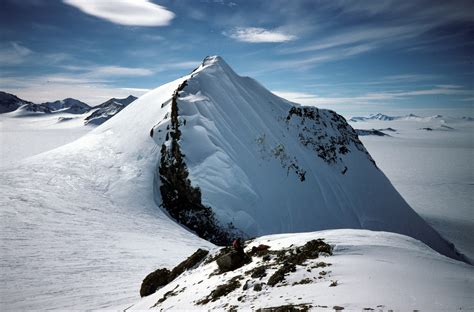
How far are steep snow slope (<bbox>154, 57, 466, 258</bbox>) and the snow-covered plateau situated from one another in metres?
0.22

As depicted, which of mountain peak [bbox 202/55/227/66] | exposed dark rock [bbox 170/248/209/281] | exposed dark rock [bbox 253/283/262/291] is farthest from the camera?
mountain peak [bbox 202/55/227/66]

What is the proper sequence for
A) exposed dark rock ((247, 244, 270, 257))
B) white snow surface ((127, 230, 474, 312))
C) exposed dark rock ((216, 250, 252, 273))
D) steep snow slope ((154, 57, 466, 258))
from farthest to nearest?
steep snow slope ((154, 57, 466, 258)) < exposed dark rock ((247, 244, 270, 257)) < exposed dark rock ((216, 250, 252, 273)) < white snow surface ((127, 230, 474, 312))

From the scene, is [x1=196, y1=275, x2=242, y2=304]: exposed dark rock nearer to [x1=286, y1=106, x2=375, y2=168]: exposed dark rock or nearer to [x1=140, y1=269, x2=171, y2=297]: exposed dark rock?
[x1=140, y1=269, x2=171, y2=297]: exposed dark rock

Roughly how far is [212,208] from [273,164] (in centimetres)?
1482

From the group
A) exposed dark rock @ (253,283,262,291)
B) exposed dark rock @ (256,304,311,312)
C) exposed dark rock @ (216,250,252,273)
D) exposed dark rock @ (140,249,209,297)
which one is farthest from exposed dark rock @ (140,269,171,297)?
exposed dark rock @ (256,304,311,312)

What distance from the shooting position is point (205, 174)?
32562mm

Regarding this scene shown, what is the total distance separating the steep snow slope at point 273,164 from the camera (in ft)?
109

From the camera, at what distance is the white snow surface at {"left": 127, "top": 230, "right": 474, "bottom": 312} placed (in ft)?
20.4

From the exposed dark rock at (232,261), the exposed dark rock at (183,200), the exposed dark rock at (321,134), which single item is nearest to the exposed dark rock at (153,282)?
the exposed dark rock at (232,261)

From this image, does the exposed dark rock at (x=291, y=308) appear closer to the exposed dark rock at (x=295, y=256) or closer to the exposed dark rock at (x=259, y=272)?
the exposed dark rock at (x=295, y=256)

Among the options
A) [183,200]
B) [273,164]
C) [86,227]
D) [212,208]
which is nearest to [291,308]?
[86,227]

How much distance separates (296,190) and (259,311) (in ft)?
115

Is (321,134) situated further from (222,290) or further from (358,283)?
Answer: (358,283)

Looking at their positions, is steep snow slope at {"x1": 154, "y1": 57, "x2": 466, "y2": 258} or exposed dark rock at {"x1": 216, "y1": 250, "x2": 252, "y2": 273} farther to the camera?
steep snow slope at {"x1": 154, "y1": 57, "x2": 466, "y2": 258}
